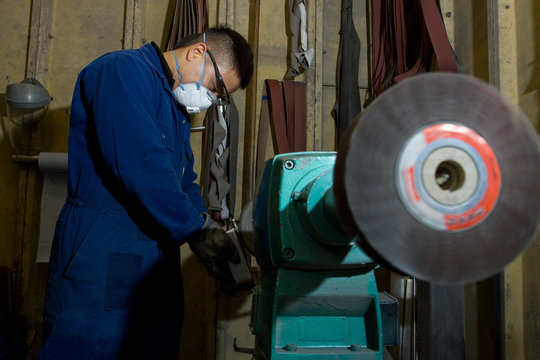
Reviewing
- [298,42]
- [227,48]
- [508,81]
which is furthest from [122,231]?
[508,81]

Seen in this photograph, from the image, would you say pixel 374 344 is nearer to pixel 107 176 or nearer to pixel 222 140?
pixel 107 176

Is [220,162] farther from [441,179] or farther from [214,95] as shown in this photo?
[441,179]

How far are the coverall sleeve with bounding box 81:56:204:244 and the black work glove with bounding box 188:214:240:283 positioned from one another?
26mm

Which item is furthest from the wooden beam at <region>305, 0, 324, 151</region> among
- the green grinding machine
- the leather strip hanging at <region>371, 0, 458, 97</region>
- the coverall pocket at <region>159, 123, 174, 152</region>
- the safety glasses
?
the green grinding machine

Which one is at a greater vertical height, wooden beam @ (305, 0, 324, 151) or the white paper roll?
wooden beam @ (305, 0, 324, 151)

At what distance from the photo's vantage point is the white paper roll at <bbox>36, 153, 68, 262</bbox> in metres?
1.96

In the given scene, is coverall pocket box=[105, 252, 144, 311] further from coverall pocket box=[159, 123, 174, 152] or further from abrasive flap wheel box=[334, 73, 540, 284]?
abrasive flap wheel box=[334, 73, 540, 284]

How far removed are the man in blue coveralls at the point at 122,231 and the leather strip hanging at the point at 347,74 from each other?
1.21m

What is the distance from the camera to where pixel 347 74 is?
7.50ft

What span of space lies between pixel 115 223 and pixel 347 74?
5.42ft

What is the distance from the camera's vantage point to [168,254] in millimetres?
1254

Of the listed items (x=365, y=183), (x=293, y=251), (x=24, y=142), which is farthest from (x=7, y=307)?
(x=365, y=183)

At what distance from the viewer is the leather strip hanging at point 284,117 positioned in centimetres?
219

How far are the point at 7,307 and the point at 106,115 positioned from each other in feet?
4.95
